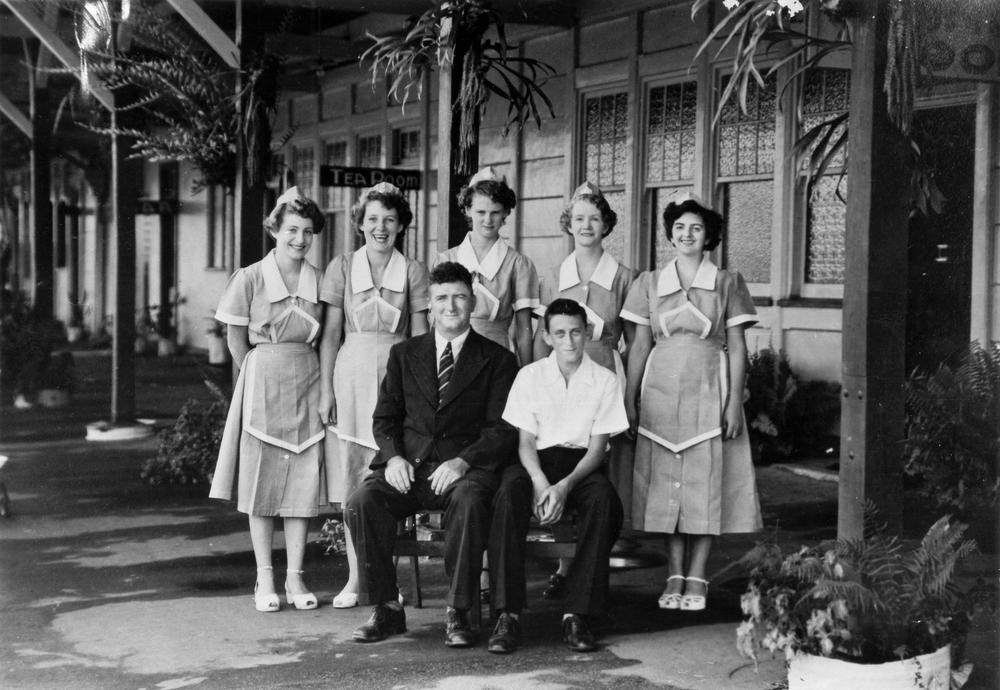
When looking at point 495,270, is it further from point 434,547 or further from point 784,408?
point 784,408

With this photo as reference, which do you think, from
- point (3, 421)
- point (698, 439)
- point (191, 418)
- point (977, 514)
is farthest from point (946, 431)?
point (3, 421)

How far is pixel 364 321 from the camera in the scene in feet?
19.1

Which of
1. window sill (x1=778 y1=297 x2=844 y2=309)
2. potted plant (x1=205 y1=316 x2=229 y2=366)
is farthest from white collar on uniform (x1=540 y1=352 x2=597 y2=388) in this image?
potted plant (x1=205 y1=316 x2=229 y2=366)

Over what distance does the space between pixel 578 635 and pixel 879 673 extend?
1331mm

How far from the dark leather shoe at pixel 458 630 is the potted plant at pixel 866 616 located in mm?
1198

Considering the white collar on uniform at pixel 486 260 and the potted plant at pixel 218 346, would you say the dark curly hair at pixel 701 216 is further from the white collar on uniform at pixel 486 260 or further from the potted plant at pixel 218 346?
the potted plant at pixel 218 346

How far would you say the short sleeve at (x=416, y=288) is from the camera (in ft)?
19.2

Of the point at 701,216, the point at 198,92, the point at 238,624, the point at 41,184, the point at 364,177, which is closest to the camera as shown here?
the point at 238,624

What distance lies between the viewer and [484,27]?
6.36m

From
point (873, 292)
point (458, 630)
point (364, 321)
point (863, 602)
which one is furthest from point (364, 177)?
point (863, 602)

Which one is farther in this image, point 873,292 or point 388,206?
point 388,206

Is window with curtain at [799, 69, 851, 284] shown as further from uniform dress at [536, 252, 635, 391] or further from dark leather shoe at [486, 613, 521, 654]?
dark leather shoe at [486, 613, 521, 654]

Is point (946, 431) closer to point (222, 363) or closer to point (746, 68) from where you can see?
point (746, 68)

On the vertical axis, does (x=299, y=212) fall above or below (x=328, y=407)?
above
